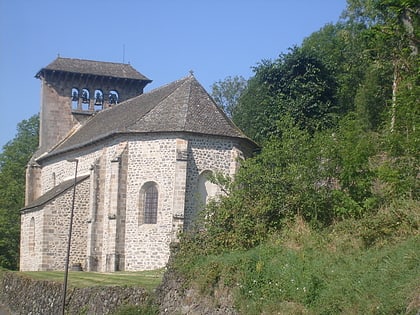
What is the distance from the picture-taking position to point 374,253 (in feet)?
47.3

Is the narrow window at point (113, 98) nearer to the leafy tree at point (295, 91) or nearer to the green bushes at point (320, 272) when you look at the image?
the leafy tree at point (295, 91)

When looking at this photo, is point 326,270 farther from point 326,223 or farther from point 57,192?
point 57,192

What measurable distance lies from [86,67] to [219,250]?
33.1 metres

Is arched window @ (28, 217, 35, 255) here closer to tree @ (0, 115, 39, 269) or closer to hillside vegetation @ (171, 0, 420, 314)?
tree @ (0, 115, 39, 269)

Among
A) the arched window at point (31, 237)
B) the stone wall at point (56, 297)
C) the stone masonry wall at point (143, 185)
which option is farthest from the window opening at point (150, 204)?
the arched window at point (31, 237)

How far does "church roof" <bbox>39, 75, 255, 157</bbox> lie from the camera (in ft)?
119

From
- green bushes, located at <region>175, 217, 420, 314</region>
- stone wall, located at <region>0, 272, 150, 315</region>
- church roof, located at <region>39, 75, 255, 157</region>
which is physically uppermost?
church roof, located at <region>39, 75, 255, 157</region>

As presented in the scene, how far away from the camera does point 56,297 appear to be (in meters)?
25.9

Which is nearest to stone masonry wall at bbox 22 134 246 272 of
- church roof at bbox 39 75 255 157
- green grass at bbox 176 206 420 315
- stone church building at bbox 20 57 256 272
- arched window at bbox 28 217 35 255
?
stone church building at bbox 20 57 256 272

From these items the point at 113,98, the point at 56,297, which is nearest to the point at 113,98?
the point at 113,98

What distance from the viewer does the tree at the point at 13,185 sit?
57.7 metres

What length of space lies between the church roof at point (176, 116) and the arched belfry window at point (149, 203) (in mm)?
2793

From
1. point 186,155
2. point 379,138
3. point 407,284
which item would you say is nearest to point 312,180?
point 379,138

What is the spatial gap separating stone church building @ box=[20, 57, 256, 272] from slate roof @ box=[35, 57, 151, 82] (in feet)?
19.0
